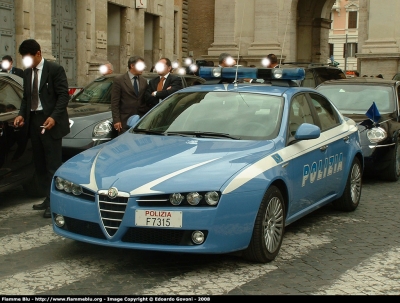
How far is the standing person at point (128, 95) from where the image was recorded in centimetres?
1012

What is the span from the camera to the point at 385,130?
11094 mm

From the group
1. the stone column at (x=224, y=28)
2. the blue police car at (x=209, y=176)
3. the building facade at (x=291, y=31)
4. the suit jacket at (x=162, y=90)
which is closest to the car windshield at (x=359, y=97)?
the suit jacket at (x=162, y=90)

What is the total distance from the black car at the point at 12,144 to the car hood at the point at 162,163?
1.75 m

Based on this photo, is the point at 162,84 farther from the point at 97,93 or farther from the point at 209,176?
the point at 209,176

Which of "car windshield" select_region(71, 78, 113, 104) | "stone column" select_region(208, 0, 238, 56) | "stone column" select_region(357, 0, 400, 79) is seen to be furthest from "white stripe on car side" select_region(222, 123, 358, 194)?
"stone column" select_region(208, 0, 238, 56)

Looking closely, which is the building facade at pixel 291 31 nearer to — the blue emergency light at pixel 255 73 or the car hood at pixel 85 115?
the car hood at pixel 85 115

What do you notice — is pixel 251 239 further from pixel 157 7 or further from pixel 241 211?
pixel 157 7

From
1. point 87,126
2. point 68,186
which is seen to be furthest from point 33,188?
point 68,186

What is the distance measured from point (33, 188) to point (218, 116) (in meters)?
3.31

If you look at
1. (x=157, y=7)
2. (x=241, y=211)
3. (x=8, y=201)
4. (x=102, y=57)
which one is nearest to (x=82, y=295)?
(x=241, y=211)

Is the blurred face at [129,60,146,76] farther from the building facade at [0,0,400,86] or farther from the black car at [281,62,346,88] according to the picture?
the black car at [281,62,346,88]

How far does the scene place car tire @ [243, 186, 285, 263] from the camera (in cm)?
595

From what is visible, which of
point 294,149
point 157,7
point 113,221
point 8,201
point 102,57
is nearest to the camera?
point 113,221

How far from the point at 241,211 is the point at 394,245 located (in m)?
2.05
